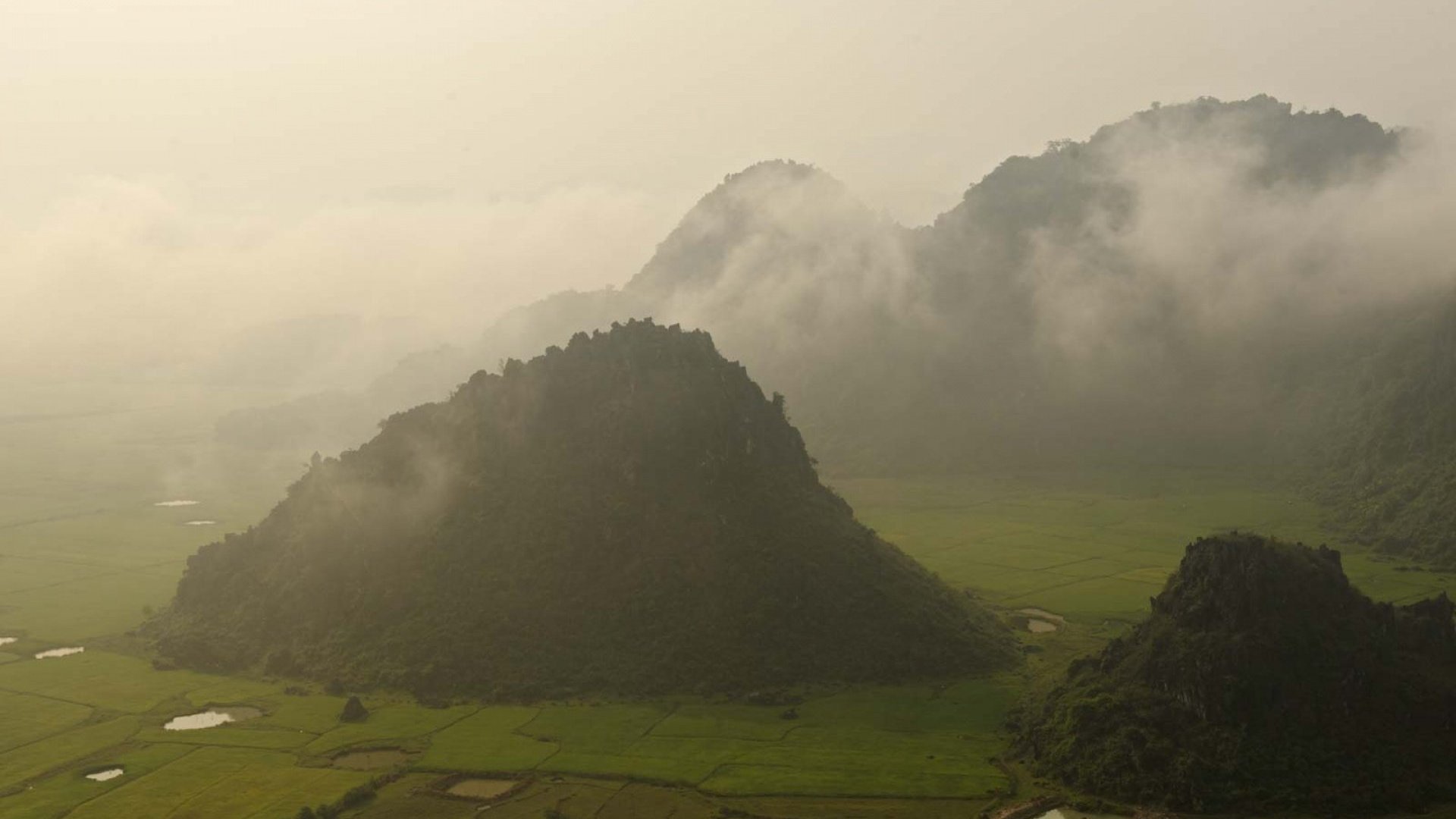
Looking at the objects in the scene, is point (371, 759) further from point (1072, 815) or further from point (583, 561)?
point (1072, 815)

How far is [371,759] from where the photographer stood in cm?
9481

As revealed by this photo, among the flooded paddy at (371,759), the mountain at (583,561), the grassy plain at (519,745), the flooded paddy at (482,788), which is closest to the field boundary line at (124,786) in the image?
the grassy plain at (519,745)

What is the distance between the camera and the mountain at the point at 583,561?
369 ft

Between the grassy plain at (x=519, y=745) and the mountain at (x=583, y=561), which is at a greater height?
the mountain at (x=583, y=561)

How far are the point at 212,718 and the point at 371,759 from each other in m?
19.9

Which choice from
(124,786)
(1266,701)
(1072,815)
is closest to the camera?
(1072,815)

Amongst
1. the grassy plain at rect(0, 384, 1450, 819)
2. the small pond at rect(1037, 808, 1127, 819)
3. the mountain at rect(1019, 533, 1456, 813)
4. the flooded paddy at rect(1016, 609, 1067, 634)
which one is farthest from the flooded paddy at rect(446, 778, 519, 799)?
the flooded paddy at rect(1016, 609, 1067, 634)

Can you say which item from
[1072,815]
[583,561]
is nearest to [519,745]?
[583,561]

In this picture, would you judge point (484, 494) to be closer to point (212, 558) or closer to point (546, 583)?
point (546, 583)

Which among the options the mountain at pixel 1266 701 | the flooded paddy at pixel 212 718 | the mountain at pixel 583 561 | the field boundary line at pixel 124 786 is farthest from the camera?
the mountain at pixel 583 561

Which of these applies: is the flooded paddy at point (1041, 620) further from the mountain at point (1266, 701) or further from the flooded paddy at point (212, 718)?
the flooded paddy at point (212, 718)

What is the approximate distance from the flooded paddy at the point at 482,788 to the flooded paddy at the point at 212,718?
86.6 ft

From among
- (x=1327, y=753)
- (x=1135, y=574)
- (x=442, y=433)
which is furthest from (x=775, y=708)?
(x=1135, y=574)

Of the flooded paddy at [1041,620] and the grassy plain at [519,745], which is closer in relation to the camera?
the grassy plain at [519,745]
